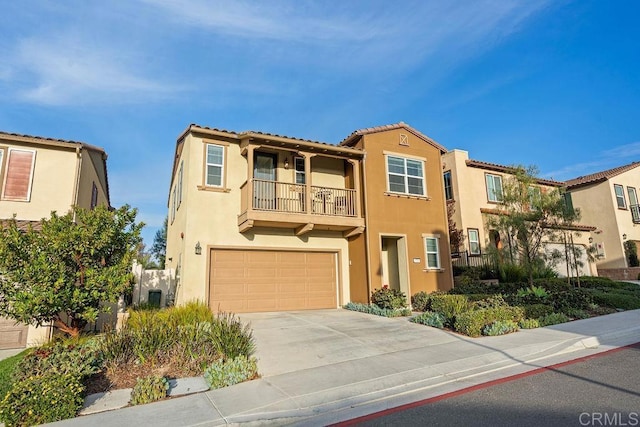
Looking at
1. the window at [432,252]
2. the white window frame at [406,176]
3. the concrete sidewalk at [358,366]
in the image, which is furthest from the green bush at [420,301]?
the white window frame at [406,176]

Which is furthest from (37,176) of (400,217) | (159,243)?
(159,243)

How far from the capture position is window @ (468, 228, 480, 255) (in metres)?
20.1

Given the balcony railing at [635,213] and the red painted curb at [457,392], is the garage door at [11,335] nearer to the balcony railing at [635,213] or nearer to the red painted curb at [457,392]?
the red painted curb at [457,392]

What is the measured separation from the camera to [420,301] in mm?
13922

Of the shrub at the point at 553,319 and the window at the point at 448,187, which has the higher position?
the window at the point at 448,187

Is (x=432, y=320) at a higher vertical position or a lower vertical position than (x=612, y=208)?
lower

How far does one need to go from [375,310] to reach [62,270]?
30.0 ft

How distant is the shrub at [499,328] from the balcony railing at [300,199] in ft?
21.6

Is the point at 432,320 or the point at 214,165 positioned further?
the point at 214,165

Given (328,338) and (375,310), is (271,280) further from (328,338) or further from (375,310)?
(328,338)

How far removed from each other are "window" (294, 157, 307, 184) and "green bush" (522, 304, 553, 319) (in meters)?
8.87

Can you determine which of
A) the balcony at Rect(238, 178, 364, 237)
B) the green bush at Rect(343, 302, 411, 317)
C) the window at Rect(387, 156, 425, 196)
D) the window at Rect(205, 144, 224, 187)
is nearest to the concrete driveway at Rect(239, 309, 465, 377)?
the green bush at Rect(343, 302, 411, 317)

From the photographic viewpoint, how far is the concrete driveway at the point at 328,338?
7.50m

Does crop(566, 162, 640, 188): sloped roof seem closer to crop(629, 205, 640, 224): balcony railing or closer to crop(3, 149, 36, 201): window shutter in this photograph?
crop(629, 205, 640, 224): balcony railing
